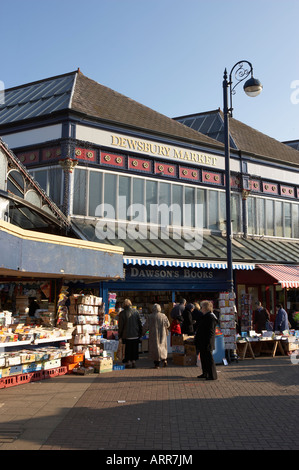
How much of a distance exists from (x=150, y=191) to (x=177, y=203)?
53.5 inches

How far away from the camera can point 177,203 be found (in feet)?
60.1

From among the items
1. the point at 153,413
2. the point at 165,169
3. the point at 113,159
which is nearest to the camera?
the point at 153,413

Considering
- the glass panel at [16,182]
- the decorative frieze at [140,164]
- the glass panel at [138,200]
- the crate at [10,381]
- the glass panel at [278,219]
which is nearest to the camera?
the crate at [10,381]

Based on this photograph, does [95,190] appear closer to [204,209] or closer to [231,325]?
[204,209]

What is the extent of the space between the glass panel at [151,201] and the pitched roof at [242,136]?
550 cm

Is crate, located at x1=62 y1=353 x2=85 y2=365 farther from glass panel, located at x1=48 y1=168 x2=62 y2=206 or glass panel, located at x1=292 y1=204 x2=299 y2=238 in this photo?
glass panel, located at x1=292 y1=204 x2=299 y2=238

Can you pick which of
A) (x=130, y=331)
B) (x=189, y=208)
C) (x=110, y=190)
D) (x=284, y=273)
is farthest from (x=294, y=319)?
(x=130, y=331)

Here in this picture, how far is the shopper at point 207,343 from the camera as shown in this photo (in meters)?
10.0

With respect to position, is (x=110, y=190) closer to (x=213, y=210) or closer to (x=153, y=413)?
(x=213, y=210)

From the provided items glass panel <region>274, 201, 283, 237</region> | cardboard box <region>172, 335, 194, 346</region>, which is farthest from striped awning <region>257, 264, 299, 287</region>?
cardboard box <region>172, 335, 194, 346</region>

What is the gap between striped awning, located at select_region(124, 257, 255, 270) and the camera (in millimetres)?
14914

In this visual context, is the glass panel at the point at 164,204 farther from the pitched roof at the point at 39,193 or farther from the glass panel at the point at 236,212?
the pitched roof at the point at 39,193

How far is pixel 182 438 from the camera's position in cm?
581

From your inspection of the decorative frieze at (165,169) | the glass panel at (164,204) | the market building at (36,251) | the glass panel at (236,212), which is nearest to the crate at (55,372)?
the market building at (36,251)
